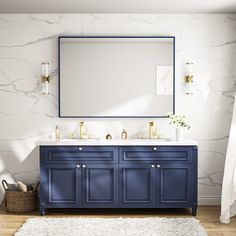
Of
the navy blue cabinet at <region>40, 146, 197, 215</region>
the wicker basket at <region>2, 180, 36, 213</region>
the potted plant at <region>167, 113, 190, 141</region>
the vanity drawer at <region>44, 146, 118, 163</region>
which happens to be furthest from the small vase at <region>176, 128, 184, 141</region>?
the wicker basket at <region>2, 180, 36, 213</region>

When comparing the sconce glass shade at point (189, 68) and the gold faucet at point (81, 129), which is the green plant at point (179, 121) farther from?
the gold faucet at point (81, 129)

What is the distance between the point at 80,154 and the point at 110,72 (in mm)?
1147

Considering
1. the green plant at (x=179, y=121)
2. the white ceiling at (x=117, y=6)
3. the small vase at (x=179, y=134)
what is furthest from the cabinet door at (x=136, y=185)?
the white ceiling at (x=117, y=6)

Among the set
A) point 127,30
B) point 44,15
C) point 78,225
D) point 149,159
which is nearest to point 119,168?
point 149,159

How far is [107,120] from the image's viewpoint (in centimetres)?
601

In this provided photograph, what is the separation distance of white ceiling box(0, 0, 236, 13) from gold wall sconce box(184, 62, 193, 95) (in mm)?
678

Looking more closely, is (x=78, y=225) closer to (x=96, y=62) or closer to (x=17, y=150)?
(x=17, y=150)

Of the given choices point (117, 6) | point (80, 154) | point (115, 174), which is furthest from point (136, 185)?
point (117, 6)

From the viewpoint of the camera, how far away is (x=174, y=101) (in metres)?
5.98

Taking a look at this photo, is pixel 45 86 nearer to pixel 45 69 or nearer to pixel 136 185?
pixel 45 69

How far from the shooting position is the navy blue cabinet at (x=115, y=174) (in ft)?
18.1

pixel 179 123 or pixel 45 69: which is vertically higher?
pixel 45 69

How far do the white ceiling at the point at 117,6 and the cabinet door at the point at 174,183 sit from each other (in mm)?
1866

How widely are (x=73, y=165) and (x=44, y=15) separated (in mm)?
1944
